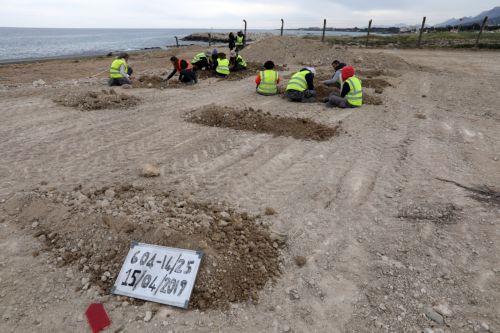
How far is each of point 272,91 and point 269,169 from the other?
4.93m

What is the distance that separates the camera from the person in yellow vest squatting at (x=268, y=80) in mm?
9086

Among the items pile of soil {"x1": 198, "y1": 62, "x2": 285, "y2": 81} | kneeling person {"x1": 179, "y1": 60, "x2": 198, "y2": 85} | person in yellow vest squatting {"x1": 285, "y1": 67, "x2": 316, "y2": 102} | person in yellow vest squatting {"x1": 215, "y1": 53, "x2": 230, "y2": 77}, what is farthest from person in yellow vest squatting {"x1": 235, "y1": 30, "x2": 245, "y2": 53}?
person in yellow vest squatting {"x1": 285, "y1": 67, "x2": 316, "y2": 102}

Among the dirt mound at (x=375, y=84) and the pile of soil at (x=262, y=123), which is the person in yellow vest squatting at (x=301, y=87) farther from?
the dirt mound at (x=375, y=84)

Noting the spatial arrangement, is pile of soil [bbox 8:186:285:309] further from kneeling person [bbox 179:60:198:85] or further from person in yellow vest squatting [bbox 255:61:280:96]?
kneeling person [bbox 179:60:198:85]

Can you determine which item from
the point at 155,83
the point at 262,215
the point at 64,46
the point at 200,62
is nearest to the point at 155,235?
the point at 262,215

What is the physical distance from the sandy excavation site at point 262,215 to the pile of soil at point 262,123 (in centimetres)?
5

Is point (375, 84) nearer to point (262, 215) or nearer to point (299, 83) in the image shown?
point (299, 83)

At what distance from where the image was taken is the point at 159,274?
2.94 metres

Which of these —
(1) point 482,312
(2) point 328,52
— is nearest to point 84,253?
(1) point 482,312

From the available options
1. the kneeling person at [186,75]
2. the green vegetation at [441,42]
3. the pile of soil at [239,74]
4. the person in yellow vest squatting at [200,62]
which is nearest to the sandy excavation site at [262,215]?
the kneeling person at [186,75]

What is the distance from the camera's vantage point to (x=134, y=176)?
4.69 m

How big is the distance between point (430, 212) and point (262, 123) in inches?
144

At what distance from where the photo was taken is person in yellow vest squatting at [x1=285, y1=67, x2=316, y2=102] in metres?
8.37

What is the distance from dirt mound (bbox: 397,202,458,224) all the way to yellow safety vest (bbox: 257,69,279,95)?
6.01 meters
